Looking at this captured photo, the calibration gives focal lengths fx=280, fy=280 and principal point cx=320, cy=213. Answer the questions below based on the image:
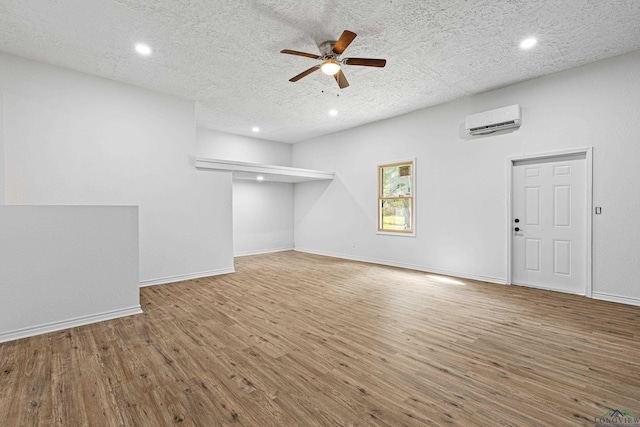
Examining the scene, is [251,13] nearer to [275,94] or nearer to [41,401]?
[275,94]

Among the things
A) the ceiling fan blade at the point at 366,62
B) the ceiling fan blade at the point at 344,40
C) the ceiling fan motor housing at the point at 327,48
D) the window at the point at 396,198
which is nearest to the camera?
the ceiling fan blade at the point at 344,40

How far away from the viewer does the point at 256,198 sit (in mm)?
8148

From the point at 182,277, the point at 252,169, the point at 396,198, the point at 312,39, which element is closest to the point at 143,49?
the point at 312,39

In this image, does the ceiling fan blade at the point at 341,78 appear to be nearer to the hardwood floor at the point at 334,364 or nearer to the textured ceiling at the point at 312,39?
the textured ceiling at the point at 312,39

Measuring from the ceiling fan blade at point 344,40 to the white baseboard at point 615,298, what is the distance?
4629mm

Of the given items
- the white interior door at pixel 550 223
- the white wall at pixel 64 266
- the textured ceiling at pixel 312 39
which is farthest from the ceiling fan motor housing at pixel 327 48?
the white interior door at pixel 550 223

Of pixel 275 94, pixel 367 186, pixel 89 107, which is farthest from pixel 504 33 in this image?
pixel 89 107

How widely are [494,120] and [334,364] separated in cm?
451

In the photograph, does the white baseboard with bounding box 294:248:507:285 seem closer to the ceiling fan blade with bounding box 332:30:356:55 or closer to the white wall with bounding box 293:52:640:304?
the white wall with bounding box 293:52:640:304

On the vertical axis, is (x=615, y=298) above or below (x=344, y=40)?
below

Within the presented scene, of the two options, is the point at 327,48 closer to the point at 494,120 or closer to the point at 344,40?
the point at 344,40

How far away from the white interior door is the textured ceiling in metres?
1.46

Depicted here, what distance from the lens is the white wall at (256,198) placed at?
24.2ft

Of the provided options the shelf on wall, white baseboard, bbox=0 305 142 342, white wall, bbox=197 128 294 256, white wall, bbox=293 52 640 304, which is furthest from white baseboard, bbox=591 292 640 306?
white wall, bbox=197 128 294 256
